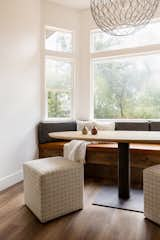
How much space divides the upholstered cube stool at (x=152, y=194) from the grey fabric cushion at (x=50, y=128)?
2061 mm

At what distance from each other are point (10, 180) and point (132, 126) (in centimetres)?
216

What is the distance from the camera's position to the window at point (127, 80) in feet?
12.6

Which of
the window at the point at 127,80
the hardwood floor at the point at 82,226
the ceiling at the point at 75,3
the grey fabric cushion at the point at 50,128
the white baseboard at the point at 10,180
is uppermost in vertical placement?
the ceiling at the point at 75,3

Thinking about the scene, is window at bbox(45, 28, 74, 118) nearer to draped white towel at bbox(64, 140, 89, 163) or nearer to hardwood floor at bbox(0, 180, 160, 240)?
draped white towel at bbox(64, 140, 89, 163)

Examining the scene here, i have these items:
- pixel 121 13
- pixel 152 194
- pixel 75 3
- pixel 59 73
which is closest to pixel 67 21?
pixel 75 3

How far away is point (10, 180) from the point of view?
3023 mm

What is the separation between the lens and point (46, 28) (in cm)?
392

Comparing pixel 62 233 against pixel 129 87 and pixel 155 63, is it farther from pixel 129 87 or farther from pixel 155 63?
pixel 155 63

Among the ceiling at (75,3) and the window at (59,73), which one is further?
the window at (59,73)

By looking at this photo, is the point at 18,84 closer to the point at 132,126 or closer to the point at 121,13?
the point at 121,13

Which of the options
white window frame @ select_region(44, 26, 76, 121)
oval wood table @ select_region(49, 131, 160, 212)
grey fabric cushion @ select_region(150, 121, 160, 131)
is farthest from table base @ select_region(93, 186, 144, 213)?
white window frame @ select_region(44, 26, 76, 121)

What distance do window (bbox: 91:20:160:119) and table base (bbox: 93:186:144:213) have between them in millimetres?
1727

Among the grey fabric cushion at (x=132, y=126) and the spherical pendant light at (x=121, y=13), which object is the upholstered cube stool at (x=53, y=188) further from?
the grey fabric cushion at (x=132, y=126)

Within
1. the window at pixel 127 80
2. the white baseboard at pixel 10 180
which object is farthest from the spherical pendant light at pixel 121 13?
the white baseboard at pixel 10 180
